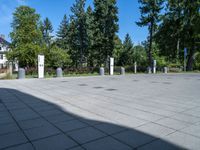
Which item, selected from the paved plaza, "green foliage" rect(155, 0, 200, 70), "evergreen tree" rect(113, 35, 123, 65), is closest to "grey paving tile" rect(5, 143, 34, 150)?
the paved plaza

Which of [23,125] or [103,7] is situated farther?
[103,7]

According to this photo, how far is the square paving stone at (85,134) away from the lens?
11.4 feet

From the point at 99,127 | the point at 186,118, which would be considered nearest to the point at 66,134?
the point at 99,127

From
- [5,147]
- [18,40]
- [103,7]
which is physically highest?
[103,7]

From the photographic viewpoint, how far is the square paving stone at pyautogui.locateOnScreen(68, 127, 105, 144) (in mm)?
3475

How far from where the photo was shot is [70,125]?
4.23 meters

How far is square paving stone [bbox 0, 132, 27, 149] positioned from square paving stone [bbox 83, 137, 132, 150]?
120 cm

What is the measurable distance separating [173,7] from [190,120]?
33767mm

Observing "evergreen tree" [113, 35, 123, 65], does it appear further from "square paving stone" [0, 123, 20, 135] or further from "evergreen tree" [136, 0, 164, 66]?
"square paving stone" [0, 123, 20, 135]

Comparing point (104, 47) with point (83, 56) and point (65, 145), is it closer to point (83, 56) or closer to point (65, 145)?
point (83, 56)

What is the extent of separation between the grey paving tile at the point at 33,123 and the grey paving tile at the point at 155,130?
217 centimetres

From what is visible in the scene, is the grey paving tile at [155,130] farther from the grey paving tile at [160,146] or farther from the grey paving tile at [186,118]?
the grey paving tile at [186,118]

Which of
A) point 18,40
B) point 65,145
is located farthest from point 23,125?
point 18,40

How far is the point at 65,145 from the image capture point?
3.23 metres
